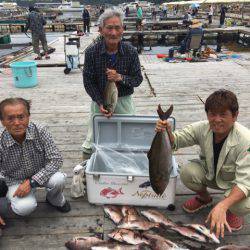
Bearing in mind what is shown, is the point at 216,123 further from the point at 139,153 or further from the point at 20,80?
the point at 20,80

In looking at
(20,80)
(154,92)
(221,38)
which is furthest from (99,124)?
(221,38)

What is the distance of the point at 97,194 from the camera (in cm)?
291

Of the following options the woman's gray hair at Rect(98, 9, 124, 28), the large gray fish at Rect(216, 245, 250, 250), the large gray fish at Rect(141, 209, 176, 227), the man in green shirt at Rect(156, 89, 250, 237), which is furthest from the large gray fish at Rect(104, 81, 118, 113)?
the large gray fish at Rect(216, 245, 250, 250)

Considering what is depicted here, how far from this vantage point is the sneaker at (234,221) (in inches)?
103

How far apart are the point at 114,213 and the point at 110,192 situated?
7.5 inches

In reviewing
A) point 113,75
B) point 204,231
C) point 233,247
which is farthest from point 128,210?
point 113,75

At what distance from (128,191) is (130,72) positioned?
3.87 ft

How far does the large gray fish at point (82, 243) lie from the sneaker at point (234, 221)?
3.43 ft

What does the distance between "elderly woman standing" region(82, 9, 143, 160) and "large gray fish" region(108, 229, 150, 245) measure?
113cm

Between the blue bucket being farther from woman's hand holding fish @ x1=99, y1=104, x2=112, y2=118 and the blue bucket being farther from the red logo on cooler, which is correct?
the red logo on cooler

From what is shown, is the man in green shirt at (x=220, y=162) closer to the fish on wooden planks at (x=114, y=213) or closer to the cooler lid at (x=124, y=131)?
the cooler lid at (x=124, y=131)

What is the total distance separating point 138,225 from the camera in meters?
2.63

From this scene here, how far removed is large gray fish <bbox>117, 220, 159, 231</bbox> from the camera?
8.59ft

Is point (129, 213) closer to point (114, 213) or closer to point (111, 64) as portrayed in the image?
point (114, 213)
